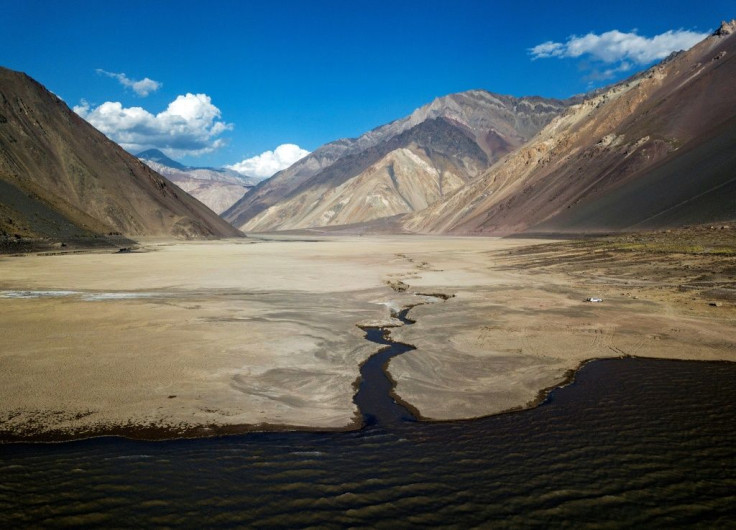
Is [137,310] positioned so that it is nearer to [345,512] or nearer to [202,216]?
[345,512]

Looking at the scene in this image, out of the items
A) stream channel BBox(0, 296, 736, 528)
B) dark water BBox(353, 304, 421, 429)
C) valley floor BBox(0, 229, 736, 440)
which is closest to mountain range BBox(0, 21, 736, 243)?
valley floor BBox(0, 229, 736, 440)

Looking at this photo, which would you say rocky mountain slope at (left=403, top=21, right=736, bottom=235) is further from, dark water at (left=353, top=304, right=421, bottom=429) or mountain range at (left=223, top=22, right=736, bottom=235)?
dark water at (left=353, top=304, right=421, bottom=429)

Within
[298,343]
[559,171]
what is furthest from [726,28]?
[298,343]

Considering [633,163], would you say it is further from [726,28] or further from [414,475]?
[414,475]

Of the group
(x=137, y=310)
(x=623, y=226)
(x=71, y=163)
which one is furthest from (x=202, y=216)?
(x=137, y=310)

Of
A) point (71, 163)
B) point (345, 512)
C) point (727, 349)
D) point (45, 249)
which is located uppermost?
point (71, 163)

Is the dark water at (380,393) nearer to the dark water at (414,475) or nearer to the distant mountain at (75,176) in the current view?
the dark water at (414,475)

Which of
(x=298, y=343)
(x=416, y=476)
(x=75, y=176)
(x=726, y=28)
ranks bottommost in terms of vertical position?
(x=416, y=476)
